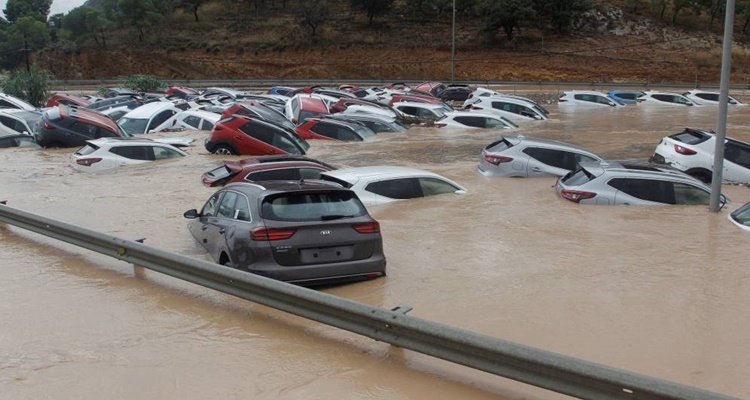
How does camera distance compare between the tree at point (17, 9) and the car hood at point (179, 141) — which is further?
the tree at point (17, 9)

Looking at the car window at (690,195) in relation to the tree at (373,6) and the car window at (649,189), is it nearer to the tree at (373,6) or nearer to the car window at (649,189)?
the car window at (649,189)

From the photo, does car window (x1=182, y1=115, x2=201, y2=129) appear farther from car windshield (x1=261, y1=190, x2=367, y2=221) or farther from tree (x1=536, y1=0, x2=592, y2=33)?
tree (x1=536, y1=0, x2=592, y2=33)

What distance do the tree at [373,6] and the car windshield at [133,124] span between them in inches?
2235

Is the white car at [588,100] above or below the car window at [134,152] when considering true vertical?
below

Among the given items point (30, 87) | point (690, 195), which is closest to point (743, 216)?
point (690, 195)

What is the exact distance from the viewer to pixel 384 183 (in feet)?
44.1

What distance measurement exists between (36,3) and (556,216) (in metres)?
150

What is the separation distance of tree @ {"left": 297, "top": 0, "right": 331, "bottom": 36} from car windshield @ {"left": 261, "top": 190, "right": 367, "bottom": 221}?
73196 mm

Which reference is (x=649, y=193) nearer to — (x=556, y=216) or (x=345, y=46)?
(x=556, y=216)

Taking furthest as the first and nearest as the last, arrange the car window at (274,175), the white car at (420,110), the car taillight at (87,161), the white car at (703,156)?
1. the white car at (420,110)
2. the car taillight at (87,161)
3. the white car at (703,156)
4. the car window at (274,175)

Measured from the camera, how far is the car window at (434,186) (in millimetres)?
14125

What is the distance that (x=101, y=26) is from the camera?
281 ft

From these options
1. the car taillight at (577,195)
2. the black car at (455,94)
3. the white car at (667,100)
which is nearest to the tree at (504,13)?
the black car at (455,94)

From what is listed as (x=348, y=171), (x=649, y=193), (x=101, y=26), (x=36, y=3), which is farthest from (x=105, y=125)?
(x=36, y=3)
